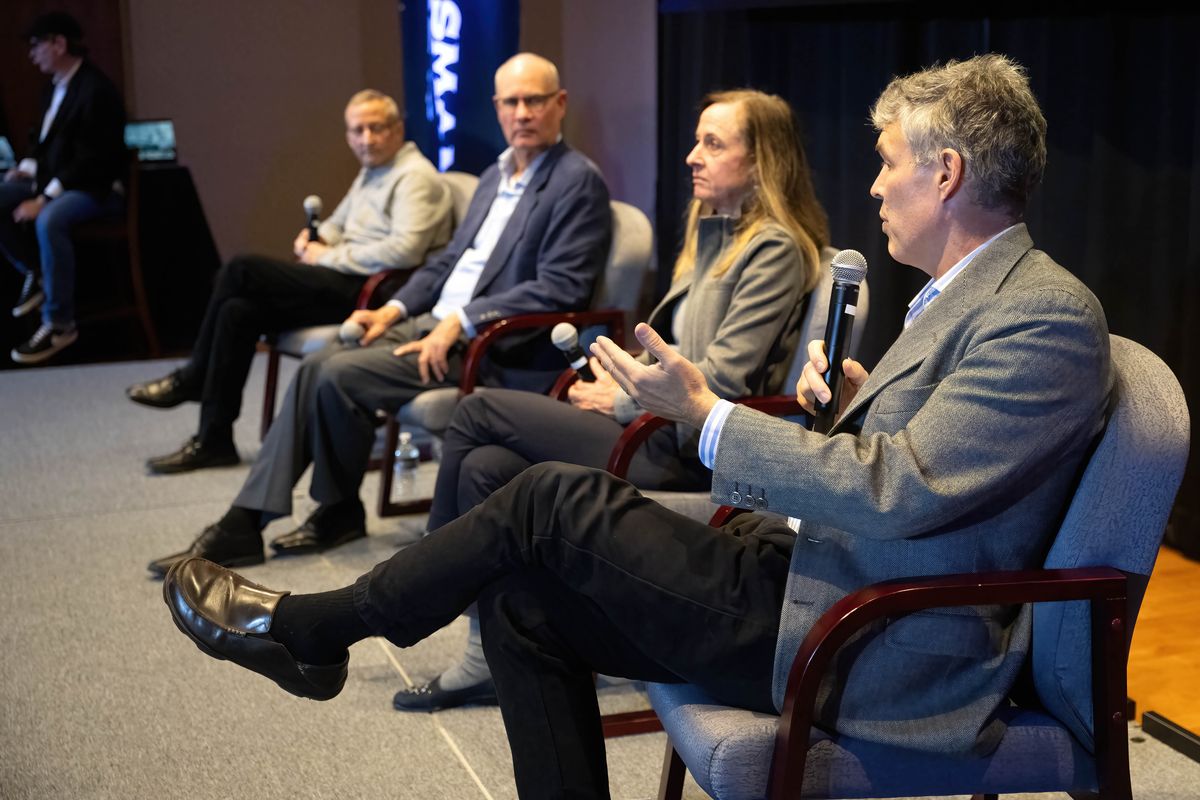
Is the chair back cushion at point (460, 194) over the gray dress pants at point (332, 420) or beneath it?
over

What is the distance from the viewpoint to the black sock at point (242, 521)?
3307mm

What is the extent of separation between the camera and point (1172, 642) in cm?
286

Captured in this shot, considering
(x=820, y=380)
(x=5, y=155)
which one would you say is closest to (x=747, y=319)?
(x=820, y=380)

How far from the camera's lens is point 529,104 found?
3650 mm

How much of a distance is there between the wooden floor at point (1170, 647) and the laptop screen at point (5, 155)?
5.92 m

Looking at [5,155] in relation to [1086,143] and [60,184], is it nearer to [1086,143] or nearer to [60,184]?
[60,184]

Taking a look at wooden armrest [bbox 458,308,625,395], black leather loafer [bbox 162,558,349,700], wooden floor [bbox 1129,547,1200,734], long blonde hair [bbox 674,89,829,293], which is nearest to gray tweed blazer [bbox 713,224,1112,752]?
black leather loafer [bbox 162,558,349,700]

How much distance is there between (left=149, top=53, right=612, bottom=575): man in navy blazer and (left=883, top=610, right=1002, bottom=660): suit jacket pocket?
203 centimetres

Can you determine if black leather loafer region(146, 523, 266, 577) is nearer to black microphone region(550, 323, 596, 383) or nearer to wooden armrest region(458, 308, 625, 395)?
wooden armrest region(458, 308, 625, 395)

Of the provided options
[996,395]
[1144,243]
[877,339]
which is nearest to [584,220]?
[877,339]

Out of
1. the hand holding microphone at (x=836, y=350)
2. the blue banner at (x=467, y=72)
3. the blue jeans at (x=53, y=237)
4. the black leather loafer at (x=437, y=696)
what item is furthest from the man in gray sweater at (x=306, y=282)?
the hand holding microphone at (x=836, y=350)

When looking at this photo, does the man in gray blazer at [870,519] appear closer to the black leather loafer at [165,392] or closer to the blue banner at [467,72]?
the black leather loafer at [165,392]

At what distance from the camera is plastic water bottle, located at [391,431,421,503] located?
411 cm

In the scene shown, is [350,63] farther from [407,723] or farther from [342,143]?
[407,723]
